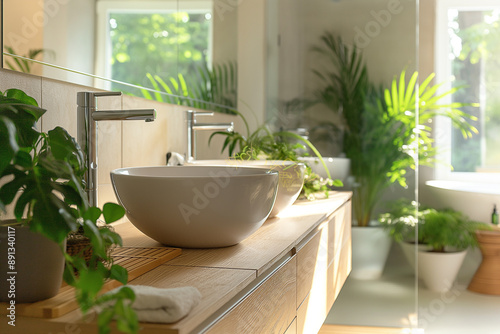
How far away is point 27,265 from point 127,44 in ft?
3.16

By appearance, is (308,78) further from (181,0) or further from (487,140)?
(487,140)

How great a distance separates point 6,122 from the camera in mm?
537

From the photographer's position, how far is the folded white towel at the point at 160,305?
62 centimetres

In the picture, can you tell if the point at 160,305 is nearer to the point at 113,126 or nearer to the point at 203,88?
the point at 113,126

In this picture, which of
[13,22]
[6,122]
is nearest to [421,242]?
[13,22]

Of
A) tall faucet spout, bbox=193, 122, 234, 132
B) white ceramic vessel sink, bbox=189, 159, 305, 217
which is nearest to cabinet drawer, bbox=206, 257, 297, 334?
white ceramic vessel sink, bbox=189, 159, 305, 217

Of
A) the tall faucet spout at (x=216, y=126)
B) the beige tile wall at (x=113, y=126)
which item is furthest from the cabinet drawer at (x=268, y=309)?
the tall faucet spout at (x=216, y=126)

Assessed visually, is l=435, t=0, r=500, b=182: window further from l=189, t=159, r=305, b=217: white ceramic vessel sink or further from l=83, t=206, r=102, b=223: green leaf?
l=83, t=206, r=102, b=223: green leaf

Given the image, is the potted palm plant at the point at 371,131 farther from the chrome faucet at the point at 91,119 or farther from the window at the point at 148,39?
the chrome faucet at the point at 91,119

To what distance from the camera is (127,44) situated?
150 cm

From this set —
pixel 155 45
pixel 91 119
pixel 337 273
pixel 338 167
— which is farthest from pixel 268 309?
pixel 338 167

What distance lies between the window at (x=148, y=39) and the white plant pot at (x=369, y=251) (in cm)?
140

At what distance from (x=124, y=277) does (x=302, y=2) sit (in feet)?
8.56

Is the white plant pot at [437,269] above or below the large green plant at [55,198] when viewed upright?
below
